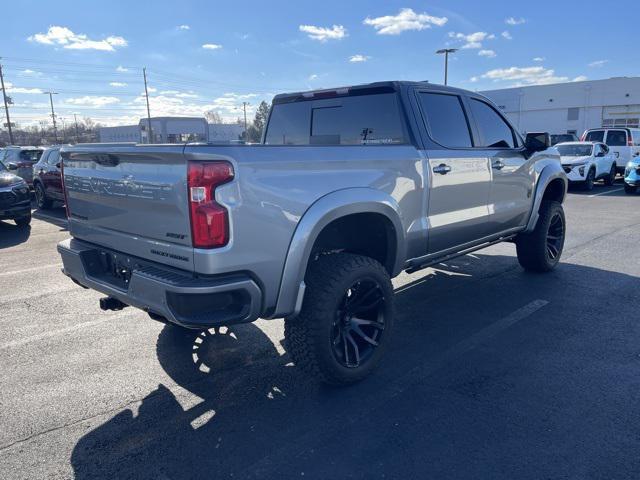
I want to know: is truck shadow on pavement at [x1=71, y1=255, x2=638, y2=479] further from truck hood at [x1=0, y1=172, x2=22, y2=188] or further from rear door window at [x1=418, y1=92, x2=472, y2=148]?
truck hood at [x1=0, y1=172, x2=22, y2=188]

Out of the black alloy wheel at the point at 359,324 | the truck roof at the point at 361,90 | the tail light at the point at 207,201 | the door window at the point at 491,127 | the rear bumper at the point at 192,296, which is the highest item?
the truck roof at the point at 361,90

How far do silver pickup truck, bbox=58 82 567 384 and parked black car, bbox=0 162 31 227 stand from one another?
7.32 meters

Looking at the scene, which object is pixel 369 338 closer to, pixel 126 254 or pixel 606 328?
pixel 126 254

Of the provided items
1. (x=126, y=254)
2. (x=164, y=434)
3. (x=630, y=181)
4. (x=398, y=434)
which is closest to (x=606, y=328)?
(x=398, y=434)

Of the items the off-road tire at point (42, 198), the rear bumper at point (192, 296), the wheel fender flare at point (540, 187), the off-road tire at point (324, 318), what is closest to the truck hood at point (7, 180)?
the off-road tire at point (42, 198)

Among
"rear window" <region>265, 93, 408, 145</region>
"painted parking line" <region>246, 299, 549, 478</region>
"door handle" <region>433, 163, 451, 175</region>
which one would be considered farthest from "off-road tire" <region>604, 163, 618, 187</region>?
"rear window" <region>265, 93, 408, 145</region>

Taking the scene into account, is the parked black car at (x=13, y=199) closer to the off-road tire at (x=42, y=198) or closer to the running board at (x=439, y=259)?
the off-road tire at (x=42, y=198)

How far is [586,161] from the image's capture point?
1585 centimetres

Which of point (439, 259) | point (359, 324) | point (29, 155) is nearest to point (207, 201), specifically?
point (359, 324)

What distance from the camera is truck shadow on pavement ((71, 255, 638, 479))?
2.57 metres

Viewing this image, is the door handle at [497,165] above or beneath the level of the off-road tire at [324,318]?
above

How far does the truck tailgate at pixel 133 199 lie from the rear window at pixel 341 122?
1.85 meters

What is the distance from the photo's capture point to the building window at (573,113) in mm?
45688

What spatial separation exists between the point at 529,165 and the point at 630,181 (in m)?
11.9
